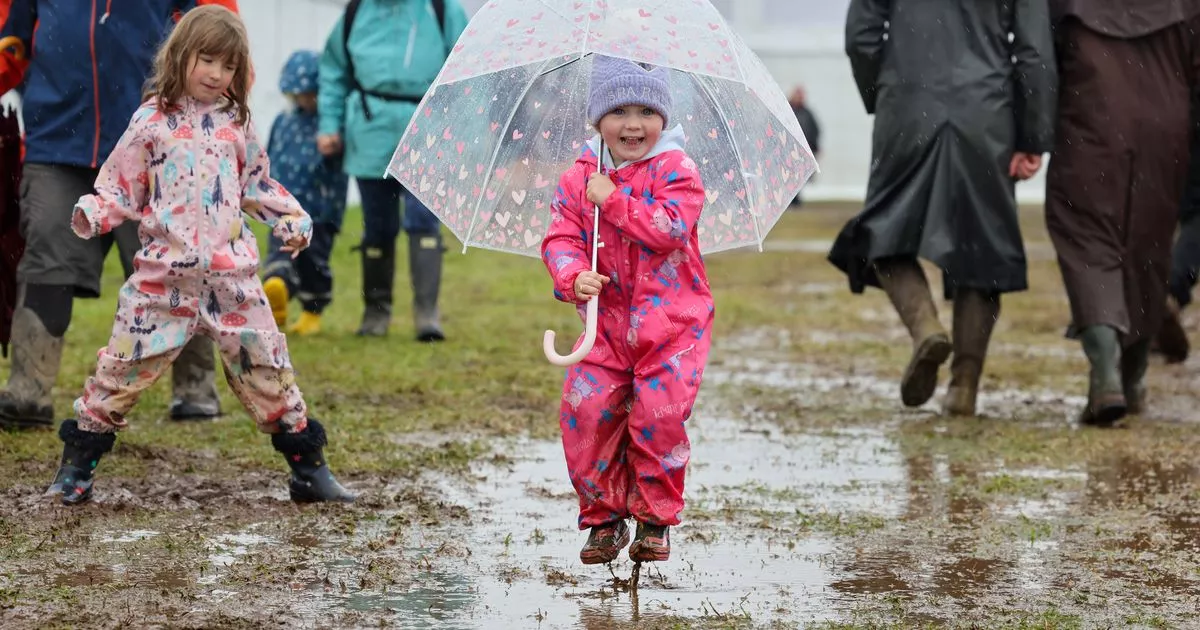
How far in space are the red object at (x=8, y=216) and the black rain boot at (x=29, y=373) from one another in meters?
0.21

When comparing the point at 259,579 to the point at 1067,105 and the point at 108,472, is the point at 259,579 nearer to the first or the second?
the point at 108,472

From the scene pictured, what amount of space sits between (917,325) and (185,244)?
347 centimetres

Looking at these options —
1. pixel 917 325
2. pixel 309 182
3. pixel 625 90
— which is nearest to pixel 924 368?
pixel 917 325

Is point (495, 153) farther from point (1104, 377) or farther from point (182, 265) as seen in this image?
point (1104, 377)

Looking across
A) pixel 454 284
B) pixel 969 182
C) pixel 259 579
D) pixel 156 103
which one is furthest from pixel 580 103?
pixel 454 284

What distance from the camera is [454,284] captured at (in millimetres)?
14742

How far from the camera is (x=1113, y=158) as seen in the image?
773 centimetres

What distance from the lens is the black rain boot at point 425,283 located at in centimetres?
1041

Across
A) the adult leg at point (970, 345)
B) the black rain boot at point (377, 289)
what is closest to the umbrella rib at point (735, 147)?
the adult leg at point (970, 345)

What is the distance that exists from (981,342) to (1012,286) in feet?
1.06

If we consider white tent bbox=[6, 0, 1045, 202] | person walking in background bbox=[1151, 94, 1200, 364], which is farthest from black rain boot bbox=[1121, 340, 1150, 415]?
white tent bbox=[6, 0, 1045, 202]

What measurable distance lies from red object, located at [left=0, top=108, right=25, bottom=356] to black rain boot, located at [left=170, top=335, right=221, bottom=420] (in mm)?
→ 699

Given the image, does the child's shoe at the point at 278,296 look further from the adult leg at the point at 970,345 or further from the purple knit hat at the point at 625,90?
the purple knit hat at the point at 625,90

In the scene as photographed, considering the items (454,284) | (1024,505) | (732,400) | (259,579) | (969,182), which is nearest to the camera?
(259,579)
